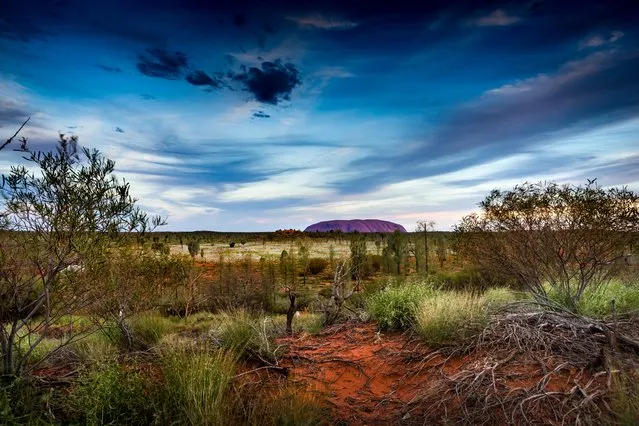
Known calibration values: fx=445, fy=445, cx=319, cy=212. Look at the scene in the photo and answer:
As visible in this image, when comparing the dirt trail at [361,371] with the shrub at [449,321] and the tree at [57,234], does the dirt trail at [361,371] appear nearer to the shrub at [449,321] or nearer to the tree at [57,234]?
the shrub at [449,321]

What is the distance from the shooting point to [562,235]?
9812 mm

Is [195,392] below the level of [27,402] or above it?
above

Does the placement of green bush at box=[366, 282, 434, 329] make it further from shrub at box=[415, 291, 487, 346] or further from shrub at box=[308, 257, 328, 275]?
shrub at box=[308, 257, 328, 275]

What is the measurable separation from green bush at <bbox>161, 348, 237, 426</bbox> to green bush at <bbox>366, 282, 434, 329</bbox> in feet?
14.5

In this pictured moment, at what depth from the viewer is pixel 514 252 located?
1082 cm

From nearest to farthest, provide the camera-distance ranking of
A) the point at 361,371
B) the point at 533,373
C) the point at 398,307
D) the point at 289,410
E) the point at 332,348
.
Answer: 1. the point at 289,410
2. the point at 533,373
3. the point at 361,371
4. the point at 332,348
5. the point at 398,307

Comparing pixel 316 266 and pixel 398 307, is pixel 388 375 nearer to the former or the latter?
pixel 398 307

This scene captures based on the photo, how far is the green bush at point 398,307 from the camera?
358 inches

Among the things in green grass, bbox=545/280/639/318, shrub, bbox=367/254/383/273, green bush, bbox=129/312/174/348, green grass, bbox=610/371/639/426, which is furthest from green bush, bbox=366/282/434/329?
shrub, bbox=367/254/383/273

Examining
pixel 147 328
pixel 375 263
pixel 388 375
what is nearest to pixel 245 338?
pixel 388 375

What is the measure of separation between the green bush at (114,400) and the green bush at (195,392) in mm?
225

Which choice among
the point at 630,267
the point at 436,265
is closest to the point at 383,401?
the point at 630,267

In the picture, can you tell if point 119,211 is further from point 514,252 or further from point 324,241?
point 324,241

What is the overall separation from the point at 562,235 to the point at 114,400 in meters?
9.19
